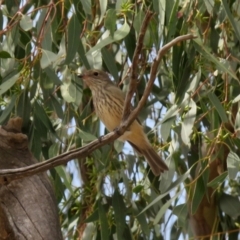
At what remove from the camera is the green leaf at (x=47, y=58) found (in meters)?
3.37

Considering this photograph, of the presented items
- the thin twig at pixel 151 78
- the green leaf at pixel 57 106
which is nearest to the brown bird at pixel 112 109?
the green leaf at pixel 57 106

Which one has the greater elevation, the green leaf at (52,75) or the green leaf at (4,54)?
the green leaf at (4,54)

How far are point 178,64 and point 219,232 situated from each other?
0.85 meters

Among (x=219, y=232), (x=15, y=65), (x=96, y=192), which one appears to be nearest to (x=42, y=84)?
(x=15, y=65)

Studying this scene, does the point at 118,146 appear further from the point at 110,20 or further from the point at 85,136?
the point at 110,20

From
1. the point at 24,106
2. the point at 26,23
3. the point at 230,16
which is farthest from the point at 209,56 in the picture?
the point at 24,106

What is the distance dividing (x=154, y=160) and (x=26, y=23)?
35.7 inches

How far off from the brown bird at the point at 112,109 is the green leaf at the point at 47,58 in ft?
1.97

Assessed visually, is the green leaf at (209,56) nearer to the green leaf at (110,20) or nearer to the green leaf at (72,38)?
the green leaf at (110,20)

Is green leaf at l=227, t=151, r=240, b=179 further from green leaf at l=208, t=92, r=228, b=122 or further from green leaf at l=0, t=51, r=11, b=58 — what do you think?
green leaf at l=0, t=51, r=11, b=58

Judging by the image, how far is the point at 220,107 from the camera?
3.47 meters

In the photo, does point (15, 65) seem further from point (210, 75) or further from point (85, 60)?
point (210, 75)

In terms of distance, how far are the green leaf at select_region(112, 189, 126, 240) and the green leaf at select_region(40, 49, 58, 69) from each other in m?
0.85

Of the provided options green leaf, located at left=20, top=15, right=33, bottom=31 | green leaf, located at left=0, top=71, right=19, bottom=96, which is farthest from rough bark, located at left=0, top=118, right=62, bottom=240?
green leaf, located at left=20, top=15, right=33, bottom=31
